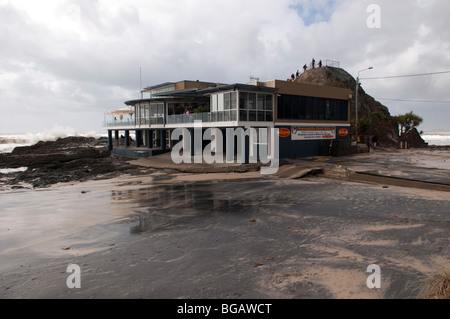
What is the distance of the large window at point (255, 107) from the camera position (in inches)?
1024

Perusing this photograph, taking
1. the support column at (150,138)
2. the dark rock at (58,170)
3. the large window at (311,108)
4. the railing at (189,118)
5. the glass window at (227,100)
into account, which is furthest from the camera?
the support column at (150,138)

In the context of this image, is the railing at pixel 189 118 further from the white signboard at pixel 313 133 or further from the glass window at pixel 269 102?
the white signboard at pixel 313 133

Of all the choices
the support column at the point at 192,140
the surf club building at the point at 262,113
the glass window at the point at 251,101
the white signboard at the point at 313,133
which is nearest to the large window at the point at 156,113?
the surf club building at the point at 262,113

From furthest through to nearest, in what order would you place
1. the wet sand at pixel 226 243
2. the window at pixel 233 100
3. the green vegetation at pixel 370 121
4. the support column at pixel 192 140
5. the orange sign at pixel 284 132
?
the green vegetation at pixel 370 121
the support column at pixel 192 140
the orange sign at pixel 284 132
the window at pixel 233 100
the wet sand at pixel 226 243

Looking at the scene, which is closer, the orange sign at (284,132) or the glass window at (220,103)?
the glass window at (220,103)

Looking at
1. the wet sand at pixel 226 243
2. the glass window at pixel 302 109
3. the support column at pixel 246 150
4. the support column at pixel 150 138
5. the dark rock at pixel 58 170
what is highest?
the glass window at pixel 302 109

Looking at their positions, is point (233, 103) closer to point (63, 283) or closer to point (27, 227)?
point (27, 227)

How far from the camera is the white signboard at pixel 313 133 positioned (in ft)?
98.6

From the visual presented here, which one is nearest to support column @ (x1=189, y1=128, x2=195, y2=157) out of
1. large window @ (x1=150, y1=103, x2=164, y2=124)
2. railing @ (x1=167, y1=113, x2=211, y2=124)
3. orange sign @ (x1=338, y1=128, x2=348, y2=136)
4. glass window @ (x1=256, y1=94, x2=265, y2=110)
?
railing @ (x1=167, y1=113, x2=211, y2=124)

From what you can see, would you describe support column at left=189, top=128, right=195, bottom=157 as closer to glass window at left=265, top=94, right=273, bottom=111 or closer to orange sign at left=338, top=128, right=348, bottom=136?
glass window at left=265, top=94, right=273, bottom=111

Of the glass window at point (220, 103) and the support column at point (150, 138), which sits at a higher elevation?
the glass window at point (220, 103)

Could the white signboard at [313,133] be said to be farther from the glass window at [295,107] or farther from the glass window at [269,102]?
the glass window at [269,102]

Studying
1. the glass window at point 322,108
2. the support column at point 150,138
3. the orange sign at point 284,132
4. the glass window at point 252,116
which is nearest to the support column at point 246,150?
the glass window at point 252,116

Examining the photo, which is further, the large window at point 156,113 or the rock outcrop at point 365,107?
the rock outcrop at point 365,107
